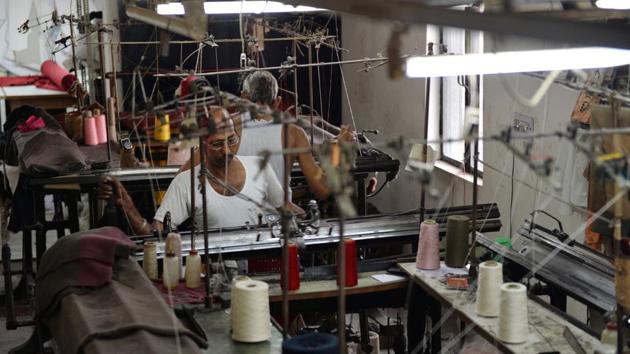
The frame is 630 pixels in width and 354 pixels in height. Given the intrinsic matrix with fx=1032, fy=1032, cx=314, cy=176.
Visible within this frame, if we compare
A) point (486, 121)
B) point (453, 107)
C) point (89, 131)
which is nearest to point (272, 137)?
point (486, 121)

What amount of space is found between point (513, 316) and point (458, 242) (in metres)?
0.97

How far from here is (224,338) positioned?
3918mm

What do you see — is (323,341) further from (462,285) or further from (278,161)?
(278,161)

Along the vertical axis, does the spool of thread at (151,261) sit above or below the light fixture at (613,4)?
below

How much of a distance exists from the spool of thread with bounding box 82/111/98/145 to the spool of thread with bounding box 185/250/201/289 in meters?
3.84

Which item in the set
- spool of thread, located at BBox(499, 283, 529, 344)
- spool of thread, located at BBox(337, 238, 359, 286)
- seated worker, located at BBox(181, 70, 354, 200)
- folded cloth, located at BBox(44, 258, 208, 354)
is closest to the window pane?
seated worker, located at BBox(181, 70, 354, 200)

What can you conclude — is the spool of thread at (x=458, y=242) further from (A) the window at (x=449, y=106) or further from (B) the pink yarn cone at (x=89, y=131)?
(B) the pink yarn cone at (x=89, y=131)

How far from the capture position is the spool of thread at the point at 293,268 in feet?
14.3

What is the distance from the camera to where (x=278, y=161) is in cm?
600

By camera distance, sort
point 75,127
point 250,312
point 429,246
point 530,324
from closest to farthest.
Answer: point 250,312, point 530,324, point 429,246, point 75,127

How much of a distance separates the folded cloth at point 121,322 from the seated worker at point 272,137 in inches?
57.2

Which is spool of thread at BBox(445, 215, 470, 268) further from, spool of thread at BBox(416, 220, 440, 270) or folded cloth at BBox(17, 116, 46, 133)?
folded cloth at BBox(17, 116, 46, 133)

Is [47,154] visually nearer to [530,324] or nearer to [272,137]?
[272,137]

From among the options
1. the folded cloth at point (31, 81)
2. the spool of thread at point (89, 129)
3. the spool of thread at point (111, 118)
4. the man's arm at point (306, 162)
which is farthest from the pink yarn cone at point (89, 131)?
the man's arm at point (306, 162)
